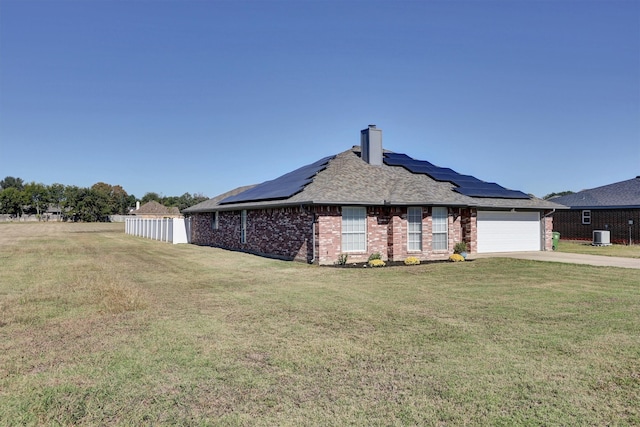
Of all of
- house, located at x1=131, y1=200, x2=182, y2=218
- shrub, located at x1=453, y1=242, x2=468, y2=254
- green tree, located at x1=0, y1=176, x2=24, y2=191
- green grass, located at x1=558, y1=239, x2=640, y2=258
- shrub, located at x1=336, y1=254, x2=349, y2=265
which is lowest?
green grass, located at x1=558, y1=239, x2=640, y2=258

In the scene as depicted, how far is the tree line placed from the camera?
102 m

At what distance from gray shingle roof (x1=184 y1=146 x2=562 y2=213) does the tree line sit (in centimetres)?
9213

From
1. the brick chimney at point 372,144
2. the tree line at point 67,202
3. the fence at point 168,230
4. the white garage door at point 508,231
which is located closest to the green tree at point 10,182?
the tree line at point 67,202

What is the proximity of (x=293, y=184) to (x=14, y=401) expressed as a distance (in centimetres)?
1766

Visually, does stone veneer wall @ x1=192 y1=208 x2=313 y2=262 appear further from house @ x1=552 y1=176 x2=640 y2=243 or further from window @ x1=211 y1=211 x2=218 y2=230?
house @ x1=552 y1=176 x2=640 y2=243

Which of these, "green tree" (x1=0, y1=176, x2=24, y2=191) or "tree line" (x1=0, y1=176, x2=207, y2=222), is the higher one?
"green tree" (x1=0, y1=176, x2=24, y2=191)

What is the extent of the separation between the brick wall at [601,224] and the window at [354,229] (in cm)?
2243

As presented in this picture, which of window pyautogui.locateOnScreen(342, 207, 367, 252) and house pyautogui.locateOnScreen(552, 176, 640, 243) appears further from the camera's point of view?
house pyautogui.locateOnScreen(552, 176, 640, 243)

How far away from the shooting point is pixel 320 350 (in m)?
6.18

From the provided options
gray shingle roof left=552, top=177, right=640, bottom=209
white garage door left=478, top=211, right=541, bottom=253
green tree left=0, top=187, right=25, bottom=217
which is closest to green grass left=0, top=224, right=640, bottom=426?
white garage door left=478, top=211, right=541, bottom=253

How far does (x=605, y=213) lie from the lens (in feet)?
102

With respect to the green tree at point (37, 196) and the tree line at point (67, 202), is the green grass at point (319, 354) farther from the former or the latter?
the green tree at point (37, 196)

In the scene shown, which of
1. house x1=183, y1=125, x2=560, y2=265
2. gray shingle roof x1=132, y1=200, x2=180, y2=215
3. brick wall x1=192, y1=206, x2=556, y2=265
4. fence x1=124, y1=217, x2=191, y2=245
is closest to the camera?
brick wall x1=192, y1=206, x2=556, y2=265

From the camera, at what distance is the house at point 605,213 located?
97.3 ft
